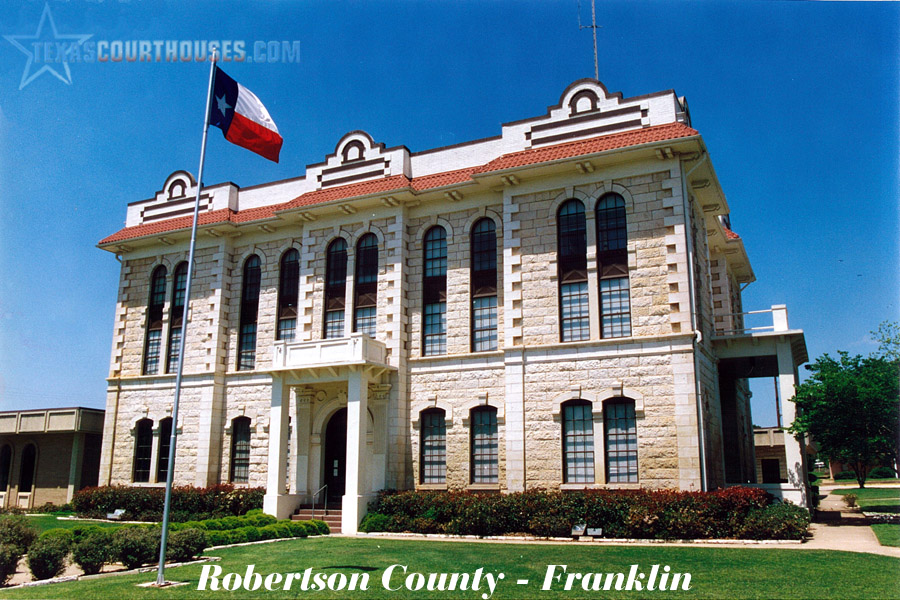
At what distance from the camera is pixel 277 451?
25.2 meters

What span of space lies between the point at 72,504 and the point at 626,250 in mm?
26091

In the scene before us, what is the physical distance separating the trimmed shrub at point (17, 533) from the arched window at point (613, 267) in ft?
55.4

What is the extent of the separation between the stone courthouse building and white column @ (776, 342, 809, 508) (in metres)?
0.09

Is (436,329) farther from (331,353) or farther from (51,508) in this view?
(51,508)

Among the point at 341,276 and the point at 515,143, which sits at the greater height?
the point at 515,143

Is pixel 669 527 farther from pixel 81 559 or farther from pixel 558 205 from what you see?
pixel 81 559

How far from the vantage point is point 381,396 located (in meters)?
25.6

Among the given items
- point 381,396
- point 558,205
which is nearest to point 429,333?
point 381,396

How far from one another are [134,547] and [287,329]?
48.2 ft

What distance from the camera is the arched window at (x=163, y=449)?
3022 centimetres

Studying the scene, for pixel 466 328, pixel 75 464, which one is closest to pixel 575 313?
pixel 466 328

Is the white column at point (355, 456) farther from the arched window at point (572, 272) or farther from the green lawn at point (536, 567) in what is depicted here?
the arched window at point (572, 272)

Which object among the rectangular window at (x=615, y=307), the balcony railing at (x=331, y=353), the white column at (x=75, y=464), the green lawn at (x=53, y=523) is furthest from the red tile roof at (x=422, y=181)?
the green lawn at (x=53, y=523)

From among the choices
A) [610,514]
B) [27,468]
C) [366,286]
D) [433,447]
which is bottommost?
[610,514]
